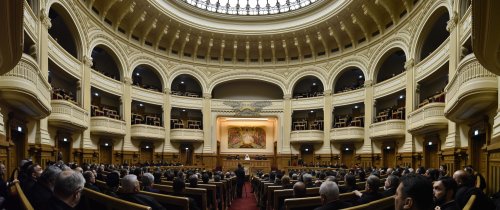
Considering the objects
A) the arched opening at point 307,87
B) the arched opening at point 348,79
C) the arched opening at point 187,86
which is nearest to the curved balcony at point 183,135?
the arched opening at point 187,86

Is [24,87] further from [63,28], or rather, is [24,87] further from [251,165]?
[251,165]

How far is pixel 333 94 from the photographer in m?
22.8

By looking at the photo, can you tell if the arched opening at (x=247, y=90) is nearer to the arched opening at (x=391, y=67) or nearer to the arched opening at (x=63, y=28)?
the arched opening at (x=391, y=67)

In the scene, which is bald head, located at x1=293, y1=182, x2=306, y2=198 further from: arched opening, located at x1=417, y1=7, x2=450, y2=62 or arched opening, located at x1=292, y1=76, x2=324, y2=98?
arched opening, located at x1=292, y1=76, x2=324, y2=98

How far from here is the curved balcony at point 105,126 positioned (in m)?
16.9

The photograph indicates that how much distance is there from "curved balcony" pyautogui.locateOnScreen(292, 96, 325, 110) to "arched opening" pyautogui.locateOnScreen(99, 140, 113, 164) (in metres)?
12.6

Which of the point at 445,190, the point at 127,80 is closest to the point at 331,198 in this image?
the point at 445,190

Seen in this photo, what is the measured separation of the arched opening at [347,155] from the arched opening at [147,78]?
1321cm

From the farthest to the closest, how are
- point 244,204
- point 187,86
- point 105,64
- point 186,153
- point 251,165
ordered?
point 187,86
point 186,153
point 251,165
point 105,64
point 244,204

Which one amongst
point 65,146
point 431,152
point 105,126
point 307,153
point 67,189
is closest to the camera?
point 67,189

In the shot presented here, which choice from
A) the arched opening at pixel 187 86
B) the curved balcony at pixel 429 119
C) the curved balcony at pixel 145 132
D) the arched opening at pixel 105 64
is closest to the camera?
the curved balcony at pixel 429 119

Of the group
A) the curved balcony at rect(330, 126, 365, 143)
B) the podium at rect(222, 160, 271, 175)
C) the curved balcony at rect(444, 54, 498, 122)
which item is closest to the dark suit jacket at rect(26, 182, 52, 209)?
the curved balcony at rect(444, 54, 498, 122)

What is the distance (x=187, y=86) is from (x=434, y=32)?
17.5 meters

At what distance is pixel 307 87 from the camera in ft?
87.3
